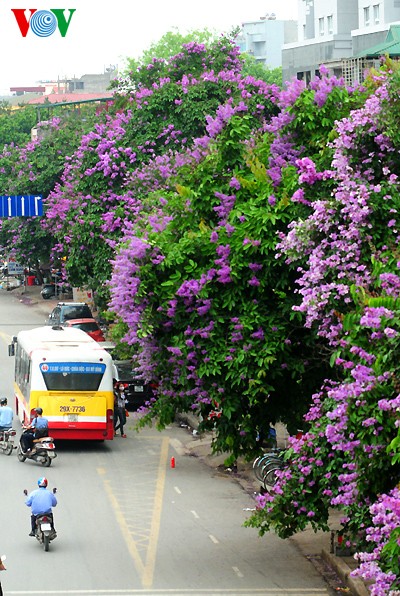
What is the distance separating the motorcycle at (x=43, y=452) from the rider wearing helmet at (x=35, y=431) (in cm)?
12

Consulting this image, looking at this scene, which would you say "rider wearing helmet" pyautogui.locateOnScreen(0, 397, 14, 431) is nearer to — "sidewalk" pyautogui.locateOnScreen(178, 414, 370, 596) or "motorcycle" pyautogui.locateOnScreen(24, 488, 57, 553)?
"sidewalk" pyautogui.locateOnScreen(178, 414, 370, 596)

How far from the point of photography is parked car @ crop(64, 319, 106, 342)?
56281 millimetres

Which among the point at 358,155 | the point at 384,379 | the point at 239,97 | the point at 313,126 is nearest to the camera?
the point at 384,379

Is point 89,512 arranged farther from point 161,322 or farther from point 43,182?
point 43,182

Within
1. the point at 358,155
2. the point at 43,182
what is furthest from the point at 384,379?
the point at 43,182

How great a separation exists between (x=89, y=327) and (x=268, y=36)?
415ft

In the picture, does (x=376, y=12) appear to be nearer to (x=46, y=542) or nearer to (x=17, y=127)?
(x=46, y=542)

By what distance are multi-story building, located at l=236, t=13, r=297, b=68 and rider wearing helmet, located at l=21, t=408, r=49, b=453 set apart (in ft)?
479

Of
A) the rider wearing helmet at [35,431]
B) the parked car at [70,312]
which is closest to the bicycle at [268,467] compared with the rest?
the rider wearing helmet at [35,431]

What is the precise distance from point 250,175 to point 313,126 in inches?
62.9

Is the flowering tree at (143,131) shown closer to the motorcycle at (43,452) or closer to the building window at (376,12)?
the motorcycle at (43,452)

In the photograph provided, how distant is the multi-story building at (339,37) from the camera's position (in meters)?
49.5

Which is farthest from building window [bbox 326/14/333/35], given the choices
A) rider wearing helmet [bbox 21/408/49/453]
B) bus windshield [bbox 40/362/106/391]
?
rider wearing helmet [bbox 21/408/49/453]

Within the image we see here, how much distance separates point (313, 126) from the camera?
963 inches
